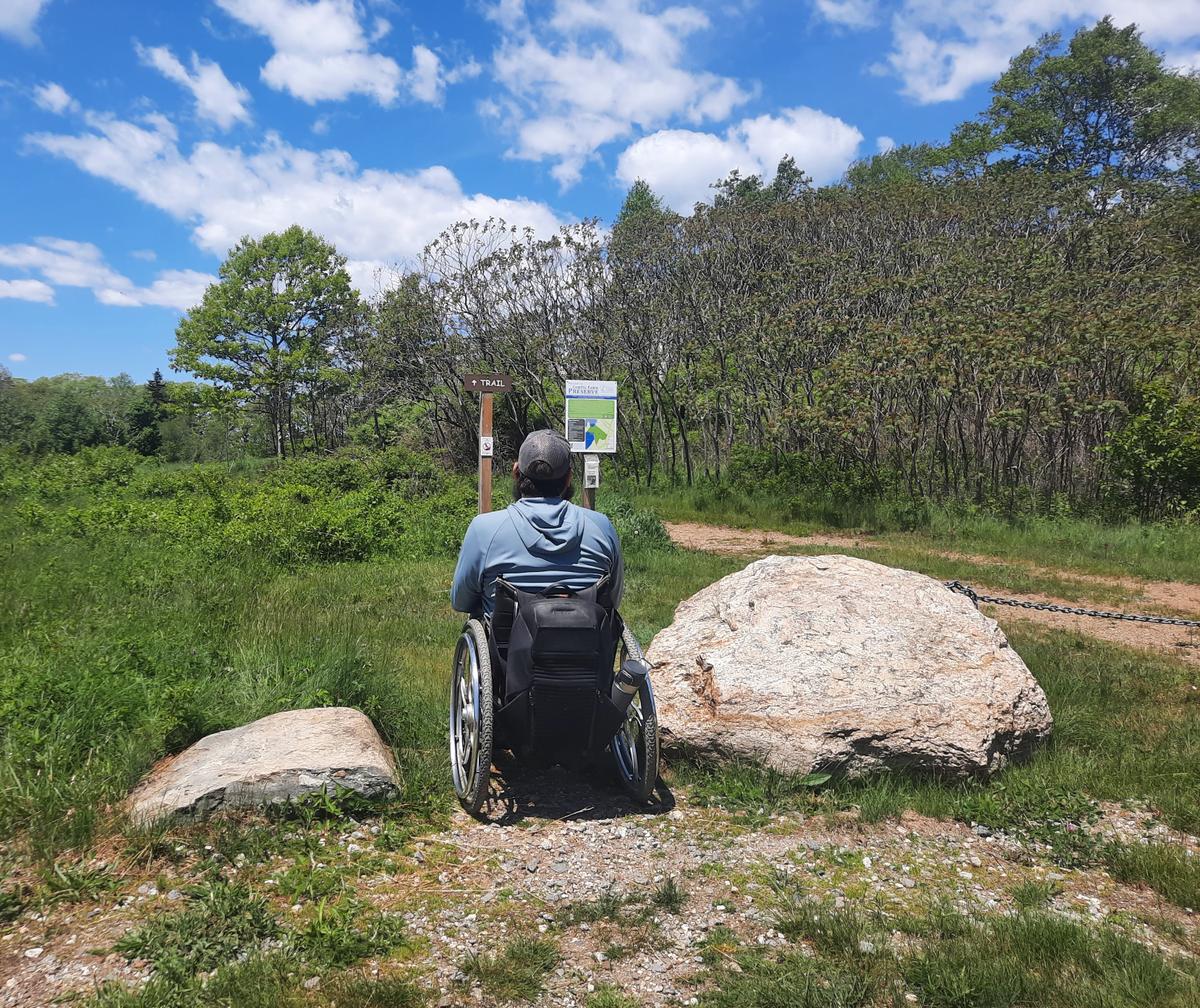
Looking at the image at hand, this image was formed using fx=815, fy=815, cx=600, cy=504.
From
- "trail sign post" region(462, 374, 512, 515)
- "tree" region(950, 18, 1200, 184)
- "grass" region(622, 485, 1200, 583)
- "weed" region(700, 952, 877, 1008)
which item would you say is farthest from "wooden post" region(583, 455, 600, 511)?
"tree" region(950, 18, 1200, 184)

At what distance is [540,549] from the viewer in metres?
3.68

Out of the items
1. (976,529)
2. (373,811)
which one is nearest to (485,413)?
(373,811)

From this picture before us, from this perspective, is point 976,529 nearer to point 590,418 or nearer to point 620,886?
point 590,418

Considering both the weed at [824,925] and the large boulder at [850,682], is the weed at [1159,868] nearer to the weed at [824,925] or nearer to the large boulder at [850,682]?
the large boulder at [850,682]

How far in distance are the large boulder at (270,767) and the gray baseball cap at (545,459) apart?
4.93 ft

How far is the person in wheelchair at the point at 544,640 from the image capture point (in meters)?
3.44

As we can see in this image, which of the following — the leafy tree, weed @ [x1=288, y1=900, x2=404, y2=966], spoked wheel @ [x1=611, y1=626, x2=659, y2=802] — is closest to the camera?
weed @ [x1=288, y1=900, x2=404, y2=966]

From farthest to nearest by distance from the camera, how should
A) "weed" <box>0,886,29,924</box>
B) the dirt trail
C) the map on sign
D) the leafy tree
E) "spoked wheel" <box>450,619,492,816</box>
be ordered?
the leafy tree, the map on sign, the dirt trail, "spoked wheel" <box>450,619,492,816</box>, "weed" <box>0,886,29,924</box>

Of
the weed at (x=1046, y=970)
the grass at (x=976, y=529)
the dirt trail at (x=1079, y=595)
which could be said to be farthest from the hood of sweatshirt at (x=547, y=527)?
the grass at (x=976, y=529)

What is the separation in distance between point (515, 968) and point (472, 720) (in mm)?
1315

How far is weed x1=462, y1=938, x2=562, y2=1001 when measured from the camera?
2.52m

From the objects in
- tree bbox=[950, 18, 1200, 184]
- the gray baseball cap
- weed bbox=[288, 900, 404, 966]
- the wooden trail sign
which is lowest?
weed bbox=[288, 900, 404, 966]

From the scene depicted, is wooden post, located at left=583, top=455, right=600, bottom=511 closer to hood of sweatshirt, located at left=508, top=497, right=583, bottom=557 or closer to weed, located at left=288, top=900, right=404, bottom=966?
hood of sweatshirt, located at left=508, top=497, right=583, bottom=557

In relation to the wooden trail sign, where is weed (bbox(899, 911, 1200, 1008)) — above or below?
below
